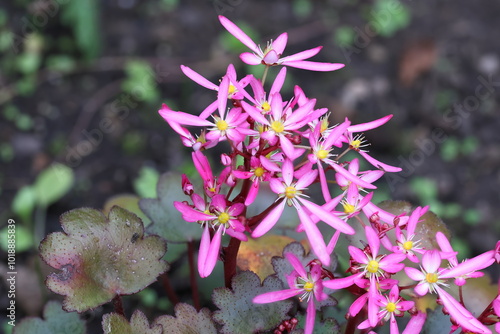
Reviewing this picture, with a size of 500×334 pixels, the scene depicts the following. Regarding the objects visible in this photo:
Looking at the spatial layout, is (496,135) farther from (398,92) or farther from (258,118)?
(258,118)

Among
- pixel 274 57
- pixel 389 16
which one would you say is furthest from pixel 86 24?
pixel 274 57

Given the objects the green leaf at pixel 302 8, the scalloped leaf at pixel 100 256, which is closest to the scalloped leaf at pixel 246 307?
the scalloped leaf at pixel 100 256

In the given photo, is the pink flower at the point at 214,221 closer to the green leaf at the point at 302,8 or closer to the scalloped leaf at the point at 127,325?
the scalloped leaf at the point at 127,325

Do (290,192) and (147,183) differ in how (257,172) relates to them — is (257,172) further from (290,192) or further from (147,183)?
(147,183)

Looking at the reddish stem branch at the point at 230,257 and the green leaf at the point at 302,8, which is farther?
the green leaf at the point at 302,8

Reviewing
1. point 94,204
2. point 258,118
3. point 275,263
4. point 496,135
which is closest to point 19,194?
point 94,204

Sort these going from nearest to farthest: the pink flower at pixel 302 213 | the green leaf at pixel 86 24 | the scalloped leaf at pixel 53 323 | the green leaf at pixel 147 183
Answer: the pink flower at pixel 302 213 → the scalloped leaf at pixel 53 323 → the green leaf at pixel 147 183 → the green leaf at pixel 86 24

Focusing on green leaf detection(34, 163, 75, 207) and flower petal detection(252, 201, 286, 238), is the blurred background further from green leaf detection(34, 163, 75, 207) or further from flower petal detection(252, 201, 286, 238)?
flower petal detection(252, 201, 286, 238)

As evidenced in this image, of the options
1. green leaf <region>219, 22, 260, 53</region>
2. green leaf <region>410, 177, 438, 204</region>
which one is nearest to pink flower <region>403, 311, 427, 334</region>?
green leaf <region>410, 177, 438, 204</region>
